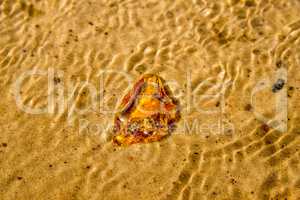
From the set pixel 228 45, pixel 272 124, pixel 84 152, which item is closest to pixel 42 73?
pixel 84 152

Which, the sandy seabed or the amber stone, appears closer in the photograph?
the sandy seabed

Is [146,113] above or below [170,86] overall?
below

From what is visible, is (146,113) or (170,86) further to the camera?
(170,86)

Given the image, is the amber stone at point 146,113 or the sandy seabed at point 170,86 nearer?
the sandy seabed at point 170,86
